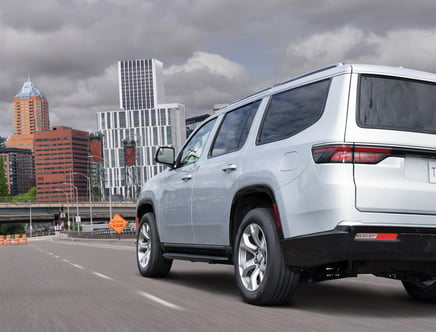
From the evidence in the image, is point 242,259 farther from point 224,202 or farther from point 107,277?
point 107,277

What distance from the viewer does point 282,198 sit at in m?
5.81

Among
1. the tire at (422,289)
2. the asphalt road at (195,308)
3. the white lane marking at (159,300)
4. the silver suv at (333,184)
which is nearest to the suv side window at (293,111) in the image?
the silver suv at (333,184)

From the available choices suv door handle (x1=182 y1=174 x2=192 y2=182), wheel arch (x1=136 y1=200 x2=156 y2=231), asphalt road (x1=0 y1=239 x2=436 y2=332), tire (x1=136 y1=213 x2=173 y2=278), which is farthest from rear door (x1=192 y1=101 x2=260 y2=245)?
wheel arch (x1=136 y1=200 x2=156 y2=231)

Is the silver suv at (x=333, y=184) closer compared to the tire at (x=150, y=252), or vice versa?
the silver suv at (x=333, y=184)

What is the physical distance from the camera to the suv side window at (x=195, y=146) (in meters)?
8.16

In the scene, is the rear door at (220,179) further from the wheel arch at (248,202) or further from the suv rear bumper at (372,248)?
the suv rear bumper at (372,248)

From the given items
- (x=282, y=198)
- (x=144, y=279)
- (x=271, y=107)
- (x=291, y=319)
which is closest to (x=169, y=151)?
(x=144, y=279)

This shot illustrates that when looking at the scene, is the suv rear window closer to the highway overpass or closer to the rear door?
the rear door

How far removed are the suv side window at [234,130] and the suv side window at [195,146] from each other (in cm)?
40

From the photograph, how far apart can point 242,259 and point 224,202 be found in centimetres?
73

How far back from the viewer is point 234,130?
7324 millimetres

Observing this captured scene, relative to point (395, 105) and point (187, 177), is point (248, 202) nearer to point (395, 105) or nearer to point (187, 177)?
point (187, 177)

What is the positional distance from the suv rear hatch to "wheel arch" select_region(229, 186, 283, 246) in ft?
3.13

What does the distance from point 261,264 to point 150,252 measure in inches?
139
